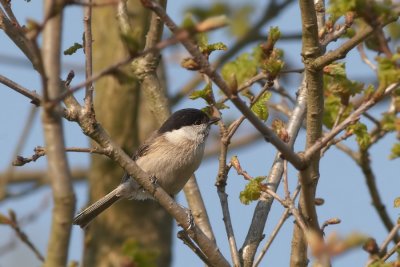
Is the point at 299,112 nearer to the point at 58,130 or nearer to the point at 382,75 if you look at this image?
the point at 382,75

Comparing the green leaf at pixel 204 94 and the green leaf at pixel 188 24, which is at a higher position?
the green leaf at pixel 204 94

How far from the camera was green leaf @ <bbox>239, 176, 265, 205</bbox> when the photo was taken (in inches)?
147

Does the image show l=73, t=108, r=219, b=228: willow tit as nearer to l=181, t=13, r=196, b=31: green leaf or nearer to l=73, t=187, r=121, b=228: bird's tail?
l=73, t=187, r=121, b=228: bird's tail

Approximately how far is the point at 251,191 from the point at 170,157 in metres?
2.06

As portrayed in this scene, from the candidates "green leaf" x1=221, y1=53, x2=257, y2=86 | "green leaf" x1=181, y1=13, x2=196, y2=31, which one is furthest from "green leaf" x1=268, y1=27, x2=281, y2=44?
"green leaf" x1=181, y1=13, x2=196, y2=31

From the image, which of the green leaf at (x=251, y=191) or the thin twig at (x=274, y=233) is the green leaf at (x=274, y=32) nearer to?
the green leaf at (x=251, y=191)

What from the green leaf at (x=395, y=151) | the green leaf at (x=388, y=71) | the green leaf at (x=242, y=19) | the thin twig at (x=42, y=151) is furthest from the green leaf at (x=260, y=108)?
the green leaf at (x=242, y=19)

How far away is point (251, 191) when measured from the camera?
3758 mm

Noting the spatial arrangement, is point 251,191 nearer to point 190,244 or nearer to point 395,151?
point 190,244

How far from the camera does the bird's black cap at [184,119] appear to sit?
575 centimetres

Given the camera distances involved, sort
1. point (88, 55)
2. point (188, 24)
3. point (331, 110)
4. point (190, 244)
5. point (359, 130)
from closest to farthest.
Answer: point (188, 24)
point (88, 55)
point (359, 130)
point (190, 244)
point (331, 110)

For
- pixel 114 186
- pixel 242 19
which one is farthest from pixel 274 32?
pixel 242 19

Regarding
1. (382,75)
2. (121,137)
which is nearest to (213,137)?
(121,137)

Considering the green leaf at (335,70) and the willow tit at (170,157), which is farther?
the willow tit at (170,157)
